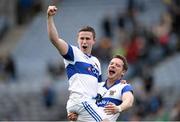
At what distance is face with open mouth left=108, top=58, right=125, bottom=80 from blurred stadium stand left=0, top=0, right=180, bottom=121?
581 centimetres

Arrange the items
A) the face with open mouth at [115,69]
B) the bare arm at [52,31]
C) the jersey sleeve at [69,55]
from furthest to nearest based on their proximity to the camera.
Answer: the face with open mouth at [115,69] < the jersey sleeve at [69,55] < the bare arm at [52,31]

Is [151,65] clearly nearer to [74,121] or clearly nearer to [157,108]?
[157,108]

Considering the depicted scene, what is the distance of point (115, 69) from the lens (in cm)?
1333

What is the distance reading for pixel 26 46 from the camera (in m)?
27.6

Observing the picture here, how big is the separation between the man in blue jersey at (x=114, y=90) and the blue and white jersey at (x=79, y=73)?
17cm

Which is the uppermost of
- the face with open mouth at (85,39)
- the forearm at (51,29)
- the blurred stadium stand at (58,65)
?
the forearm at (51,29)

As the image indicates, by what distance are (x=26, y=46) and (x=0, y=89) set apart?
3.24 m

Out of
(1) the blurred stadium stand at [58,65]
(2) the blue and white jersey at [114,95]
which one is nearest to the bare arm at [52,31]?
(2) the blue and white jersey at [114,95]

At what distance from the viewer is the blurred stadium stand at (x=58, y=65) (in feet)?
70.0

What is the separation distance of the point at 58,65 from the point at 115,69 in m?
11.2

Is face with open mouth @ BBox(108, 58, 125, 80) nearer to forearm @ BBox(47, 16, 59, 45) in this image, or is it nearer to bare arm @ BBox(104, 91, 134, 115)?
bare arm @ BBox(104, 91, 134, 115)

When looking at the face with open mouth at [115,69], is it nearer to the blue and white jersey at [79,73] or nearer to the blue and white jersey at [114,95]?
the blue and white jersey at [114,95]

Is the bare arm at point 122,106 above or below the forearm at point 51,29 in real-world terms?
below

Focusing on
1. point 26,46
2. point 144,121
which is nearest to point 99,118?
point 144,121
